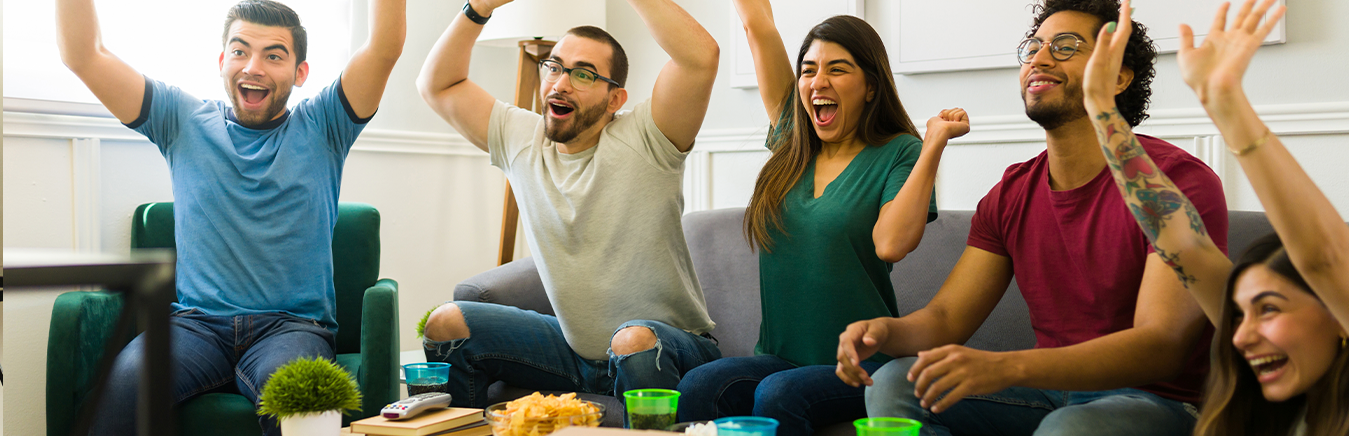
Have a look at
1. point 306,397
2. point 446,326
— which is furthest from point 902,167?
point 306,397

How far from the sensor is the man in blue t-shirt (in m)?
2.00

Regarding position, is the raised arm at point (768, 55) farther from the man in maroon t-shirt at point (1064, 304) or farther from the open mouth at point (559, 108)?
the man in maroon t-shirt at point (1064, 304)

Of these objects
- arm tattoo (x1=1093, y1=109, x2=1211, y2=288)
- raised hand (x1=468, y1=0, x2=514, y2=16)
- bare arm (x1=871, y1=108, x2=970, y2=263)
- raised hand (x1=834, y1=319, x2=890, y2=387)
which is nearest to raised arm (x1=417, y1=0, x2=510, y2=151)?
raised hand (x1=468, y1=0, x2=514, y2=16)

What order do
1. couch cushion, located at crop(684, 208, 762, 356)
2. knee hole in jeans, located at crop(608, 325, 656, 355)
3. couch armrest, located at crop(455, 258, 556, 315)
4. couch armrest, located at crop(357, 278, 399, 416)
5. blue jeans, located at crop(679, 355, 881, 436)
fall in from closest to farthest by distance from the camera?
blue jeans, located at crop(679, 355, 881, 436) < knee hole in jeans, located at crop(608, 325, 656, 355) < couch armrest, located at crop(357, 278, 399, 416) < couch armrest, located at crop(455, 258, 556, 315) < couch cushion, located at crop(684, 208, 762, 356)

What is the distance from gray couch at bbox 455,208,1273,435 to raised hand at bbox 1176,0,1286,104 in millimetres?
946

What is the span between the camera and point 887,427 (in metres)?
0.90

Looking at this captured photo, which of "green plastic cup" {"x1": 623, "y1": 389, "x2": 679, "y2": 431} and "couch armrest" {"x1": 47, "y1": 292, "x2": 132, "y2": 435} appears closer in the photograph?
"green plastic cup" {"x1": 623, "y1": 389, "x2": 679, "y2": 431}

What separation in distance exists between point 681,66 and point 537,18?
1095 millimetres

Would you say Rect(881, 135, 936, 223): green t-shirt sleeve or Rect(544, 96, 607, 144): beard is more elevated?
Rect(544, 96, 607, 144): beard

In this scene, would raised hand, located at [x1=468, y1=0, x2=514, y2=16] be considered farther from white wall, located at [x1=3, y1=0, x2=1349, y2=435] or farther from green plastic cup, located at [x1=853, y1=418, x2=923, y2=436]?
green plastic cup, located at [x1=853, y1=418, x2=923, y2=436]

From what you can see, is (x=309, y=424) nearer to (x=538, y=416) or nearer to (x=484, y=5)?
(x=538, y=416)

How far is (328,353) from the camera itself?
2.00 meters

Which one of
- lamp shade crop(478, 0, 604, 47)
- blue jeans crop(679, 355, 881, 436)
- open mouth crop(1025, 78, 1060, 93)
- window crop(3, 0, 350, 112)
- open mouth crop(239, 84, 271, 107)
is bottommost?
blue jeans crop(679, 355, 881, 436)

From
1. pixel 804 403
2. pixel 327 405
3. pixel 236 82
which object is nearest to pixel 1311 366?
pixel 804 403
